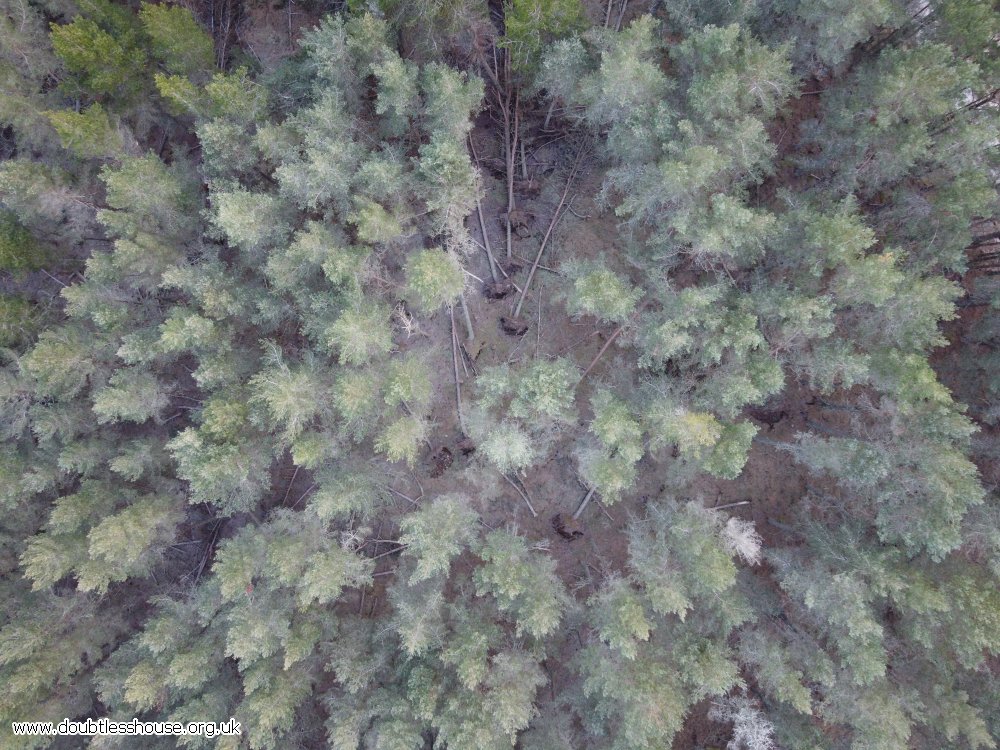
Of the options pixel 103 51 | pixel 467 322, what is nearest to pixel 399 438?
pixel 467 322

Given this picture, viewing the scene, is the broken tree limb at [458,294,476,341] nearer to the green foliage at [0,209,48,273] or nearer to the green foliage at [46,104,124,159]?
the green foliage at [46,104,124,159]

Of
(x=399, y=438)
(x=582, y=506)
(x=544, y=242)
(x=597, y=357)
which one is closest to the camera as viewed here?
(x=399, y=438)

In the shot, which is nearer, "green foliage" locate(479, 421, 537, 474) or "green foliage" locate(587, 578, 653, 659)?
"green foliage" locate(587, 578, 653, 659)

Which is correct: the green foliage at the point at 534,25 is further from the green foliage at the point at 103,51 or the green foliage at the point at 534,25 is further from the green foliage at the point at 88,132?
the green foliage at the point at 88,132

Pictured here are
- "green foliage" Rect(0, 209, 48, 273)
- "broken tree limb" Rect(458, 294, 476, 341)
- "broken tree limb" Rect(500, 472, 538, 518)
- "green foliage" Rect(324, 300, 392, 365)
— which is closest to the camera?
"green foliage" Rect(324, 300, 392, 365)

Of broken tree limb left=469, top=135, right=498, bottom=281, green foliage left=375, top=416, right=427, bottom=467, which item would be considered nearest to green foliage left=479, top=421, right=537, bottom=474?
green foliage left=375, top=416, right=427, bottom=467

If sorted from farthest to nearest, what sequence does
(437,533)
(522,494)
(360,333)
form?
(522,494) < (437,533) < (360,333)

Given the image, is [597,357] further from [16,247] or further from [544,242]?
[16,247]

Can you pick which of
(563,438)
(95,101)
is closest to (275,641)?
(563,438)
